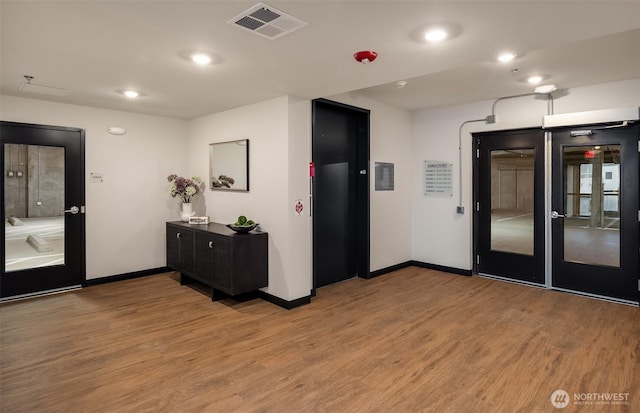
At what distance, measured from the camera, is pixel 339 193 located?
517cm

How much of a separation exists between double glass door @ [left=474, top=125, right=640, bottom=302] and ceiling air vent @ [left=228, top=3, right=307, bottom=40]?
3902mm

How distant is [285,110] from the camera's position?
A: 163 inches

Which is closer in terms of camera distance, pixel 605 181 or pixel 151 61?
pixel 151 61

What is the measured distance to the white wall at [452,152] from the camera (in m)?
4.83

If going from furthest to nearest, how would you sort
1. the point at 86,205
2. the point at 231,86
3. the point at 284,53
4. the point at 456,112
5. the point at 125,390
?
the point at 456,112
the point at 86,205
the point at 231,86
the point at 284,53
the point at 125,390

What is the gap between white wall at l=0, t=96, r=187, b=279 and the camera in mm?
4980

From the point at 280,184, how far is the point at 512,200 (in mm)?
3244

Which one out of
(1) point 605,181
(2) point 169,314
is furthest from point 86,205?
(1) point 605,181

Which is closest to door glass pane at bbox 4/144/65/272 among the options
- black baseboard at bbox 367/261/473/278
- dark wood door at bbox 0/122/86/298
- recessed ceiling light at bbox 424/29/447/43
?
dark wood door at bbox 0/122/86/298

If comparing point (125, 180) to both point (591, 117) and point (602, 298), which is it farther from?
point (602, 298)

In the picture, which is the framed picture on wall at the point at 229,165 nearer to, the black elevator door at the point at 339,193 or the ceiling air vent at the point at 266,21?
the black elevator door at the point at 339,193

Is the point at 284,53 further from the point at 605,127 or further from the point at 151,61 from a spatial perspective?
the point at 605,127

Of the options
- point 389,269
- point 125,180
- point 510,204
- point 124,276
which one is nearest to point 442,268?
point 389,269

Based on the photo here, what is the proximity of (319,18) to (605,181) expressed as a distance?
162 inches
